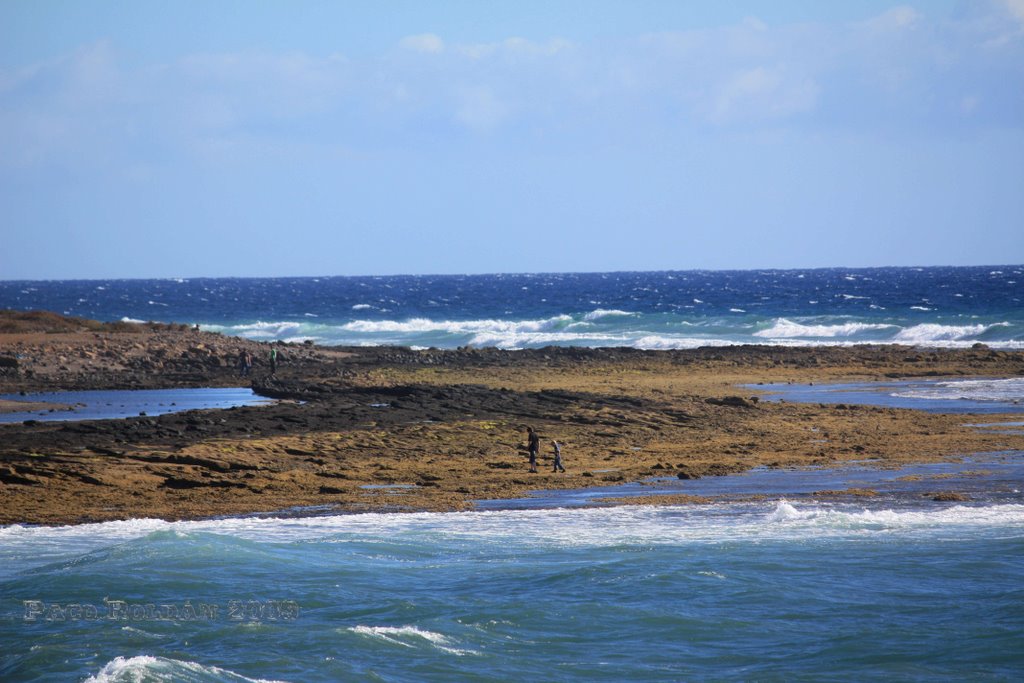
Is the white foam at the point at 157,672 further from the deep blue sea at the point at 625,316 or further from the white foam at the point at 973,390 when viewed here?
the deep blue sea at the point at 625,316

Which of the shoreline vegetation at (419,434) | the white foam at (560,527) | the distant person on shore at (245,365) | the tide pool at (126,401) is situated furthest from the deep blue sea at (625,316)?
the white foam at (560,527)

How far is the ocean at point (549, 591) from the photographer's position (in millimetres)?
12039

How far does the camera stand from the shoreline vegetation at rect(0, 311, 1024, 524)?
19.7 m

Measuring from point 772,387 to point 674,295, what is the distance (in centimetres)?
7646

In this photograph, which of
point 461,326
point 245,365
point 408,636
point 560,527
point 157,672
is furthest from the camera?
point 461,326

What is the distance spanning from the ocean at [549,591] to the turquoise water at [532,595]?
1.5 inches

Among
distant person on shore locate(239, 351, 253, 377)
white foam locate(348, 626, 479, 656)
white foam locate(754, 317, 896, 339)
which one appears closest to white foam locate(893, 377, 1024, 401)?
distant person on shore locate(239, 351, 253, 377)

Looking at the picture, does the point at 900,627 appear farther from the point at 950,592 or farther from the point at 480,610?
the point at 480,610

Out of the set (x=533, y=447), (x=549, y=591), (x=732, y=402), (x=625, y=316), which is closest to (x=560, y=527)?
(x=549, y=591)

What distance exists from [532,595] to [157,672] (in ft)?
15.1

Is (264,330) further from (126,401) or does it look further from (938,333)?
(126,401)

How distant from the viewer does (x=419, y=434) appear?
25234 mm

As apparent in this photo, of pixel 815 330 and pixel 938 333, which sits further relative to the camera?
pixel 815 330

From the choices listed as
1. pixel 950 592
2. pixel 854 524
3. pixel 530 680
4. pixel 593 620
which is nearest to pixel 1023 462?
pixel 854 524
